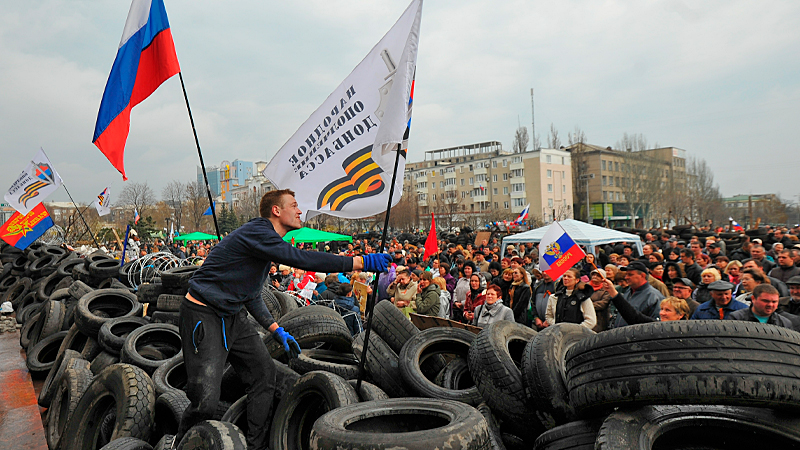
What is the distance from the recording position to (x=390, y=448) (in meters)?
2.74

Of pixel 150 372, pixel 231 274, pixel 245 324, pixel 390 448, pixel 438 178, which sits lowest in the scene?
pixel 150 372

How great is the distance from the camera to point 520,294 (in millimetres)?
A: 8164

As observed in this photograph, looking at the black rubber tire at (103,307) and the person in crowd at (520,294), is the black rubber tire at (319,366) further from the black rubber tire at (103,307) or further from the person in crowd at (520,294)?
the black rubber tire at (103,307)

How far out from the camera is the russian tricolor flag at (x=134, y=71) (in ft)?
17.7

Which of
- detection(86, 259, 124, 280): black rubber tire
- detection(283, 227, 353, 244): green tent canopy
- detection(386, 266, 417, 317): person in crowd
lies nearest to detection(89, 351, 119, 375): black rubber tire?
detection(386, 266, 417, 317): person in crowd

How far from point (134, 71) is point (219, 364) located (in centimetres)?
355

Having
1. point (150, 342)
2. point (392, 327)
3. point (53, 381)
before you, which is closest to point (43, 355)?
point (53, 381)

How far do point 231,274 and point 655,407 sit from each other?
290cm

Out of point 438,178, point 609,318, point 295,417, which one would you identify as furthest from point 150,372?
point 438,178

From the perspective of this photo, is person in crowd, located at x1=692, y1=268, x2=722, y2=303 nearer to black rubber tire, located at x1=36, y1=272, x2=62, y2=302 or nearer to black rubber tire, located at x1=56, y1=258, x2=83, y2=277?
black rubber tire, located at x1=56, y1=258, x2=83, y2=277

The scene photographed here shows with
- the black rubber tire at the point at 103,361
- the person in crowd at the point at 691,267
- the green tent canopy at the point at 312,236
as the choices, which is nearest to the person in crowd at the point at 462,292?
the person in crowd at the point at 691,267

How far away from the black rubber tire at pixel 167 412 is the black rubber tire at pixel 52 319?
547 cm

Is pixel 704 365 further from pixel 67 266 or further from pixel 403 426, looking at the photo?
pixel 67 266

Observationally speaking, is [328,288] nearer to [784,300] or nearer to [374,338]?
[374,338]
